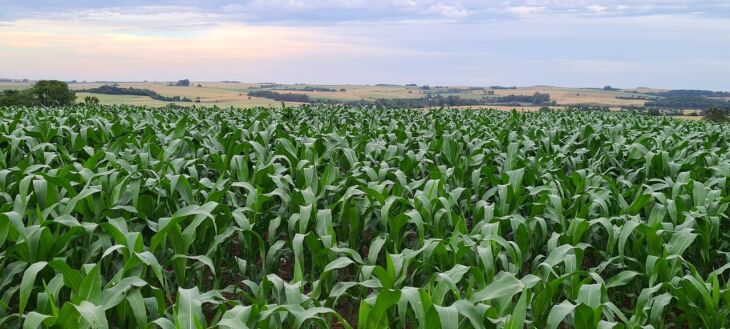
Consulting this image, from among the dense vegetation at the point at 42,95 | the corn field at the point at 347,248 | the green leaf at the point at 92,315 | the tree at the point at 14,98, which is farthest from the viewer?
the dense vegetation at the point at 42,95

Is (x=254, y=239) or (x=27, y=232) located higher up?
(x=27, y=232)

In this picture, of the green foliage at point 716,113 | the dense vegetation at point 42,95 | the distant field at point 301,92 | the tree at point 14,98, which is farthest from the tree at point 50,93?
the green foliage at point 716,113

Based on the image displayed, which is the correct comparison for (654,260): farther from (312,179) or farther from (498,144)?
(498,144)

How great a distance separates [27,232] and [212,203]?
1.11m

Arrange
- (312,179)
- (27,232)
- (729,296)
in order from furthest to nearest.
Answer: (312,179), (27,232), (729,296)

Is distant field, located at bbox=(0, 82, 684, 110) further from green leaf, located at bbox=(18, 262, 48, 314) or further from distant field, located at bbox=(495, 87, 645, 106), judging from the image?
green leaf, located at bbox=(18, 262, 48, 314)

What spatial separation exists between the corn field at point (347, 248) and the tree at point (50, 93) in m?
46.5

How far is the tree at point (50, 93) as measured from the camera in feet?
158

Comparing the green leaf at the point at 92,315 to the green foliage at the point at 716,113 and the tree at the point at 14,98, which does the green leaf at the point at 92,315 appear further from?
the tree at the point at 14,98

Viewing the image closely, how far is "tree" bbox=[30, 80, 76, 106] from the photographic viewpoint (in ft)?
158

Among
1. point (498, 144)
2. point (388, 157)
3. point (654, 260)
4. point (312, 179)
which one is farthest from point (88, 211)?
point (498, 144)

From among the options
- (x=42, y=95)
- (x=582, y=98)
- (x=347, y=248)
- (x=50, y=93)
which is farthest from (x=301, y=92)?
(x=347, y=248)

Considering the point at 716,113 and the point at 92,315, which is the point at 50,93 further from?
the point at 92,315

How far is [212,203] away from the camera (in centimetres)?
407
